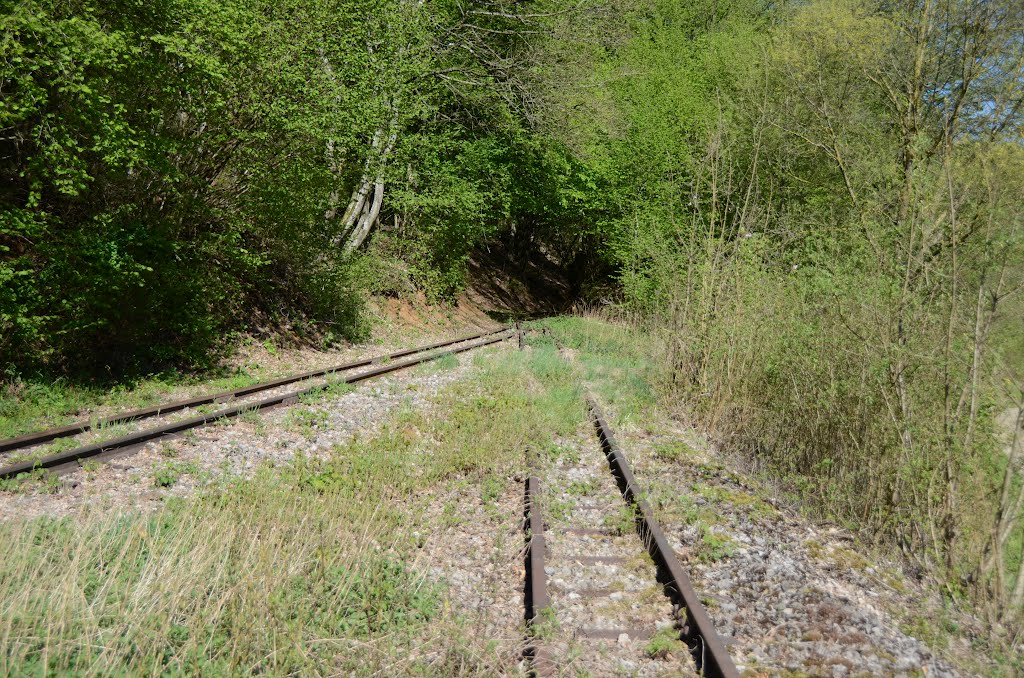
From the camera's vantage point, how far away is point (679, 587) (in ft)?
15.2

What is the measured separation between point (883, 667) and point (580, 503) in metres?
2.97

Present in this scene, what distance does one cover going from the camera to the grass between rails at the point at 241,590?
11.1 feet

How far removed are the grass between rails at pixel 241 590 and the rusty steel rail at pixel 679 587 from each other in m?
1.09

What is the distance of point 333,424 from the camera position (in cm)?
876

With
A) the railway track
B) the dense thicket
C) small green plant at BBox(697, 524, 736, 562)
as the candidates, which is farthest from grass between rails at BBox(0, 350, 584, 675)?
the dense thicket

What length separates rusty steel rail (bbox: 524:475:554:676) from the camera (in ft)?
12.3

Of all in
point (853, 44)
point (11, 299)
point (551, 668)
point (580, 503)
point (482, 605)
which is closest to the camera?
point (551, 668)

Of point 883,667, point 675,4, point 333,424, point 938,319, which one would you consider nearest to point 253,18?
point 333,424

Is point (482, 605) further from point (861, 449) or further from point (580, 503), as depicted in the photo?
point (861, 449)

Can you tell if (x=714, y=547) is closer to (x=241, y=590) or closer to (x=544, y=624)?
(x=544, y=624)

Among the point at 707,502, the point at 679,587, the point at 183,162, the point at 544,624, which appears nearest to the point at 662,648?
the point at 679,587

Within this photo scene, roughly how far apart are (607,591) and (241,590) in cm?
240

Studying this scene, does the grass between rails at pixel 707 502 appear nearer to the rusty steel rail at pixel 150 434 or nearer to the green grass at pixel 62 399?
the rusty steel rail at pixel 150 434

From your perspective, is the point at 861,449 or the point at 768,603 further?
the point at 861,449
